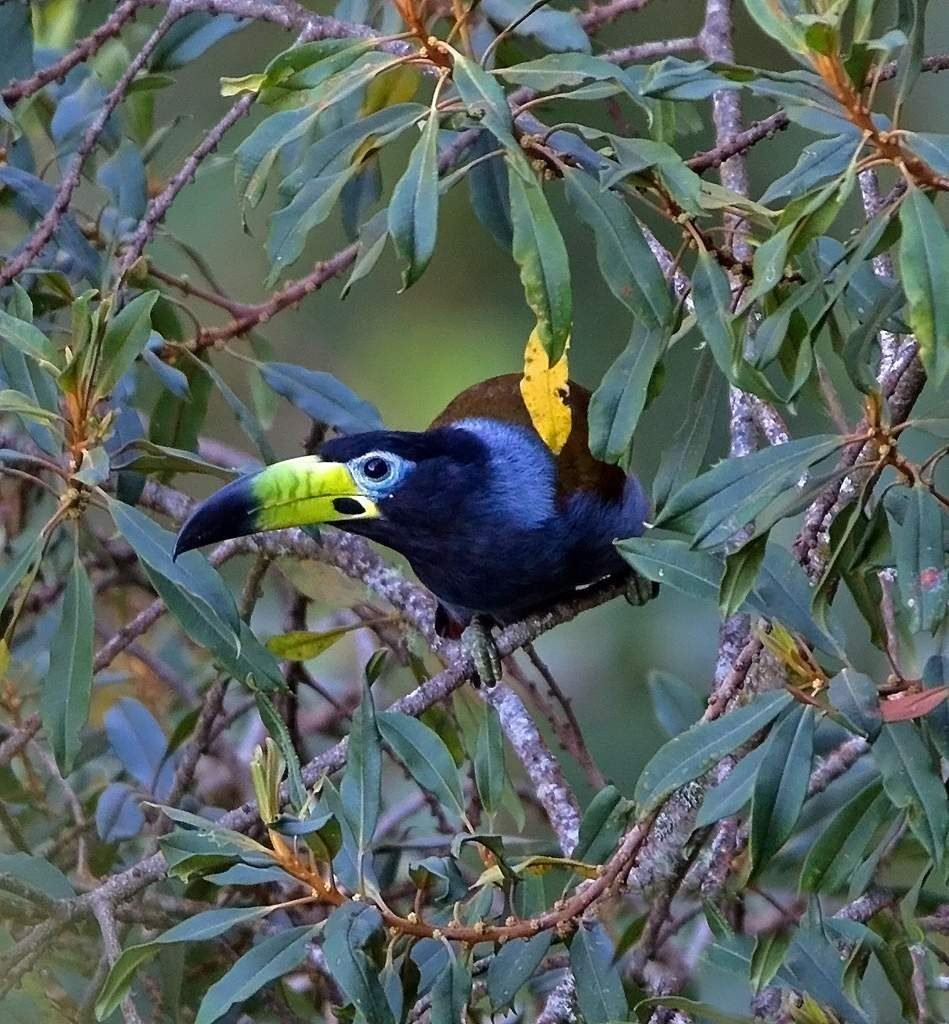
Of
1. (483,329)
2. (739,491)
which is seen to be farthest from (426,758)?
(483,329)

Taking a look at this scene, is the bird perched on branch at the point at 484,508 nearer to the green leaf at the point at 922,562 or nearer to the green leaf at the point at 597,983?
the green leaf at the point at 597,983

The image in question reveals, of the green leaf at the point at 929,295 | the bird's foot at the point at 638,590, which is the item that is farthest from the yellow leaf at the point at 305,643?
the green leaf at the point at 929,295

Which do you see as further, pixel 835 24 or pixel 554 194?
pixel 554 194

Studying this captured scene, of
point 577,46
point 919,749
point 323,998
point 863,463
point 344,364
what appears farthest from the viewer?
point 344,364

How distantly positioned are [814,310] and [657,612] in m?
3.28

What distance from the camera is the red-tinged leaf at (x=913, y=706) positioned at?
4.47 ft

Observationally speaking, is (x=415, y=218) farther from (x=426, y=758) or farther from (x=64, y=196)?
(x=64, y=196)

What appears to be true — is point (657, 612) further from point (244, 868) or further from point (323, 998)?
point (244, 868)

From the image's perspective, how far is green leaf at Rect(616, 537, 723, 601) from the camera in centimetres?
152

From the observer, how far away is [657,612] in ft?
15.3

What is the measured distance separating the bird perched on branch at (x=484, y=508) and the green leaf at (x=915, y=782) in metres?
1.02

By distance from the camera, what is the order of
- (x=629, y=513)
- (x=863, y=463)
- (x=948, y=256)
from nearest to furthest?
1. (x=948, y=256)
2. (x=863, y=463)
3. (x=629, y=513)

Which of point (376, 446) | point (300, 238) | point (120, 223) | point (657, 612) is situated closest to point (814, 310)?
point (300, 238)

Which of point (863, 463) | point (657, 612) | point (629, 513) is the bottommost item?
point (657, 612)
